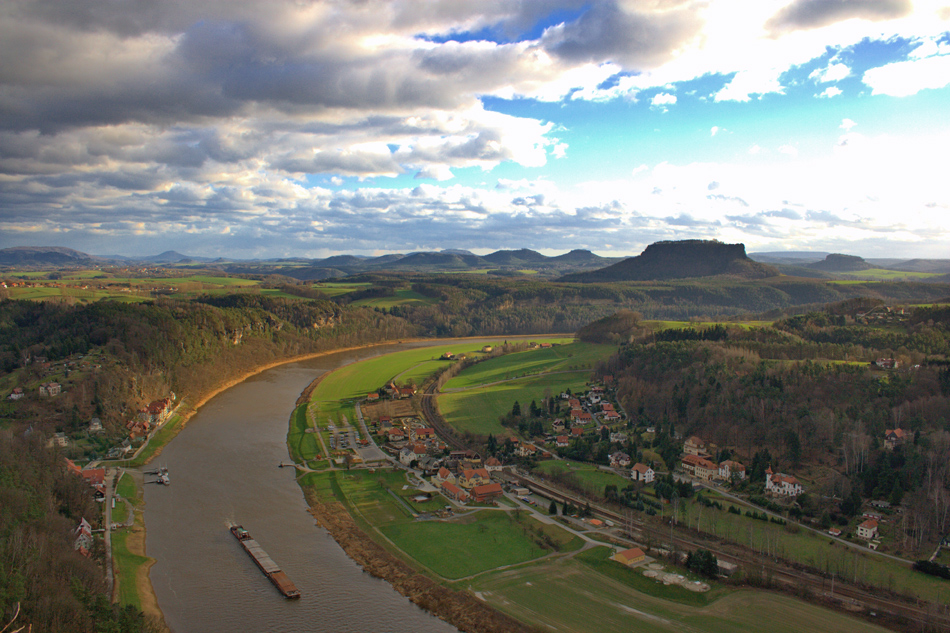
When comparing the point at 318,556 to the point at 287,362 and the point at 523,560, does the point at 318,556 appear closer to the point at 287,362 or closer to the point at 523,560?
the point at 523,560

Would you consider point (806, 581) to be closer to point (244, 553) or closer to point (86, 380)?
point (244, 553)

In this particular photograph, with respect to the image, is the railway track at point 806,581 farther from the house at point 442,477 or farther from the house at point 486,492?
the house at point 442,477

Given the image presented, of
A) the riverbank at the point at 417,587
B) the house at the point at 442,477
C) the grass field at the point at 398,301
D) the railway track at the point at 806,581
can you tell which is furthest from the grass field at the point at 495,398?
the grass field at the point at 398,301

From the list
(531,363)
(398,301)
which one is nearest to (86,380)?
(531,363)

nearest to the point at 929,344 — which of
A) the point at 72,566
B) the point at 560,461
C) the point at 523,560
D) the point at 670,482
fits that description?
the point at 670,482

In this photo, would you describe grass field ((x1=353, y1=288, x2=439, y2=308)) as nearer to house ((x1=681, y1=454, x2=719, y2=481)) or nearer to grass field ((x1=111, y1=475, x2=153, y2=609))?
house ((x1=681, y1=454, x2=719, y2=481))

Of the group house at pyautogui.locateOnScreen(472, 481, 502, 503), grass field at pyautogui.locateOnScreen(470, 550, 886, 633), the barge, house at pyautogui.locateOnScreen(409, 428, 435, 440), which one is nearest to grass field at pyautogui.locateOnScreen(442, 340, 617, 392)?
house at pyautogui.locateOnScreen(409, 428, 435, 440)
